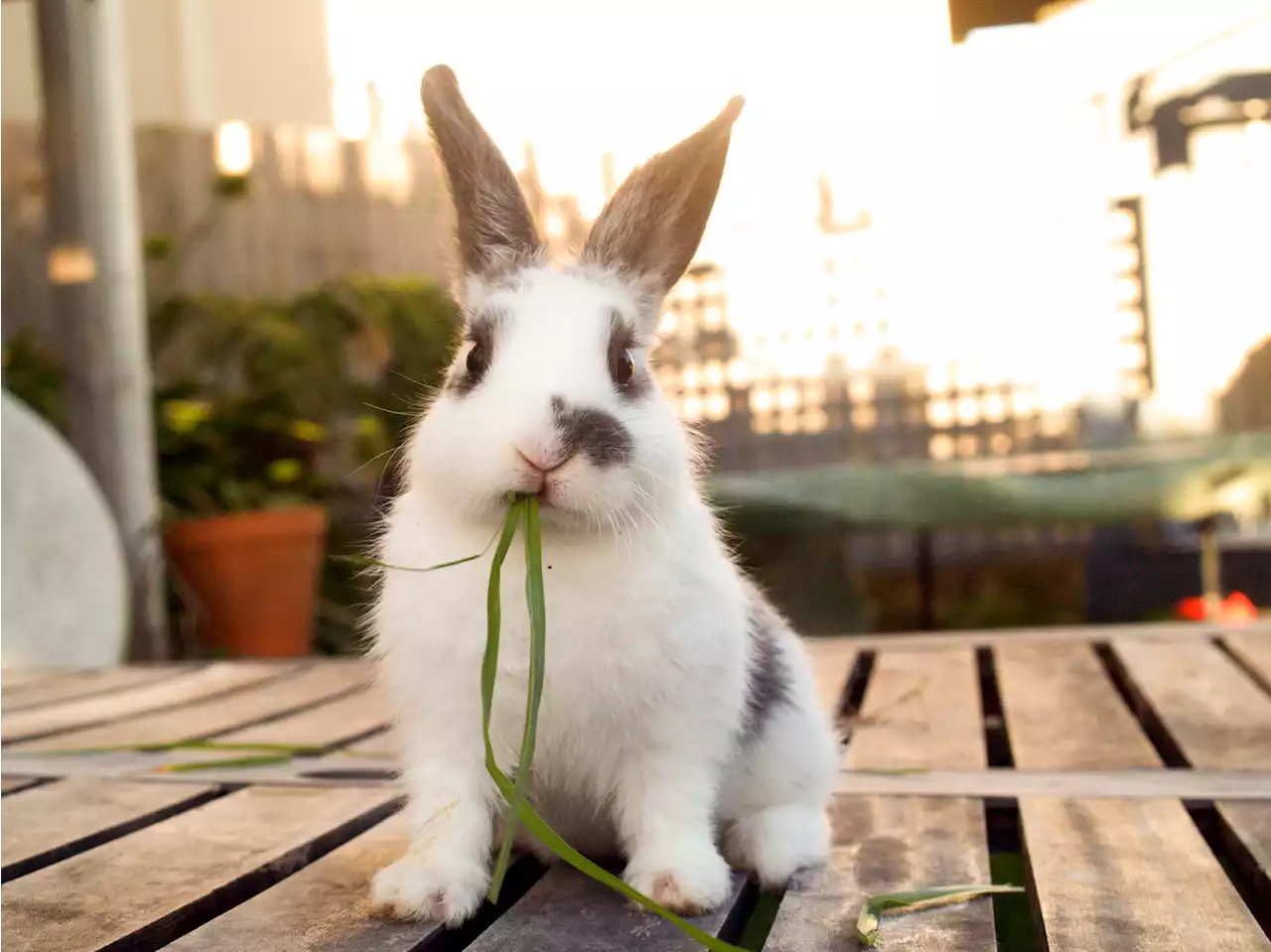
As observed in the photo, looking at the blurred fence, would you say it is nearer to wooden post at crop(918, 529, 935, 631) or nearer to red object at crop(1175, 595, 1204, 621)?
wooden post at crop(918, 529, 935, 631)

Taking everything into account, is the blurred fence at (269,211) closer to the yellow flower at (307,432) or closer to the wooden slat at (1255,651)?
the yellow flower at (307,432)

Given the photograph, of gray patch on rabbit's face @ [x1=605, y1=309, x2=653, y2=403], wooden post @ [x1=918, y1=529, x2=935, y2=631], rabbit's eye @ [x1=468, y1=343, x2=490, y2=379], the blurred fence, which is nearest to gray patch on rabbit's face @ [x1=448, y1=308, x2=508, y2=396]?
rabbit's eye @ [x1=468, y1=343, x2=490, y2=379]

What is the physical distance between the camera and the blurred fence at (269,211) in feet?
18.4

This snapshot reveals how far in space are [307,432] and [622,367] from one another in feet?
12.4

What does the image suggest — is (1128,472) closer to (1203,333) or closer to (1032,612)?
(1203,333)

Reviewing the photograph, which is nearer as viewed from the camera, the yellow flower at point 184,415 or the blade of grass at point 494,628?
the blade of grass at point 494,628

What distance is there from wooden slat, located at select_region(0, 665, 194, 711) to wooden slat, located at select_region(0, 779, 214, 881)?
827 mm

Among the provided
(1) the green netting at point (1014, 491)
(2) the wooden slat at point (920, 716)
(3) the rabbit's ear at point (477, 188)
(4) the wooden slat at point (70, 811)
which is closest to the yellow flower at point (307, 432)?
(1) the green netting at point (1014, 491)

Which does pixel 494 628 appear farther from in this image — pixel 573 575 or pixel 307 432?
pixel 307 432

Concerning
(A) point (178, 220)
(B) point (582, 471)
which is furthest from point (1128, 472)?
(A) point (178, 220)

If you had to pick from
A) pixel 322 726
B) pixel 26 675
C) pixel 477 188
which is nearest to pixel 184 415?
pixel 26 675

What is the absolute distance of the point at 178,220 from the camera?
5.98 meters

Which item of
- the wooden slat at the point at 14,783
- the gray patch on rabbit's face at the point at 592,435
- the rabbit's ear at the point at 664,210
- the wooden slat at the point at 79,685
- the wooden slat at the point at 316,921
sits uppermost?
the rabbit's ear at the point at 664,210

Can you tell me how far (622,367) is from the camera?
4.55 ft
